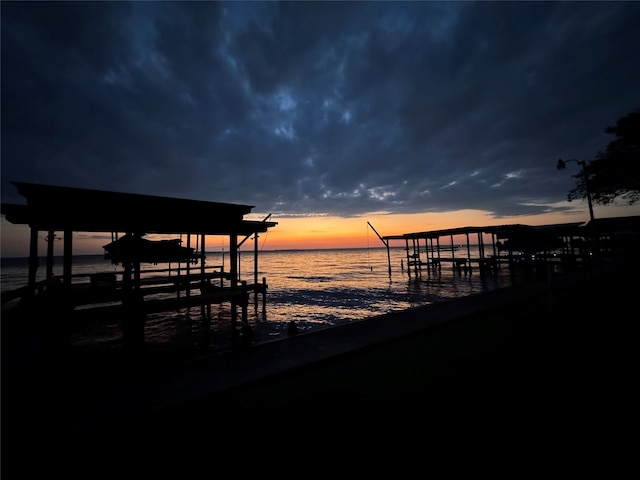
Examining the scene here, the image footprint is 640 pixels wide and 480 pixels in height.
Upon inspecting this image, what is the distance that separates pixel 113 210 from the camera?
729cm

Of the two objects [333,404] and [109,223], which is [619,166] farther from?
[109,223]

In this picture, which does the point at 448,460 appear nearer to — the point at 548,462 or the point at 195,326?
the point at 548,462

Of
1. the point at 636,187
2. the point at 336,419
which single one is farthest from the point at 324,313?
the point at 636,187

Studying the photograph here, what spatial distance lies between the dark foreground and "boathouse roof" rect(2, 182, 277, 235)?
13.1 feet

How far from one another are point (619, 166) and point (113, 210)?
94.6ft

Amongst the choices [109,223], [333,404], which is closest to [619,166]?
[333,404]

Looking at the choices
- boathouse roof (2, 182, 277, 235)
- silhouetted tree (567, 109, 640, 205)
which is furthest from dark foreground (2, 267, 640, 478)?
silhouetted tree (567, 109, 640, 205)

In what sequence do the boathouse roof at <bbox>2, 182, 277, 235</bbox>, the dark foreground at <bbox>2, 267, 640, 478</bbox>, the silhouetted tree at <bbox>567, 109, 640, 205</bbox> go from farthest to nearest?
1. the silhouetted tree at <bbox>567, 109, 640, 205</bbox>
2. the boathouse roof at <bbox>2, 182, 277, 235</bbox>
3. the dark foreground at <bbox>2, 267, 640, 478</bbox>

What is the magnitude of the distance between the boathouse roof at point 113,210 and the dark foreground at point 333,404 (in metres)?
4.00

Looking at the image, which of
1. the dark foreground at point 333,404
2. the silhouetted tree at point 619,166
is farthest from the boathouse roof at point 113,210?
the silhouetted tree at point 619,166

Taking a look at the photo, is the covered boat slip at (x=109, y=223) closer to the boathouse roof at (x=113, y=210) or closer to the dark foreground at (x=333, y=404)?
the boathouse roof at (x=113, y=210)

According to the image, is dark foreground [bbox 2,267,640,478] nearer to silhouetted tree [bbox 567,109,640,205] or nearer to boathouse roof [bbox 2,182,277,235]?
boathouse roof [bbox 2,182,277,235]

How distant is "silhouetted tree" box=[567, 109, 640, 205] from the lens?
16.7 metres

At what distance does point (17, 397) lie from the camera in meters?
3.94
